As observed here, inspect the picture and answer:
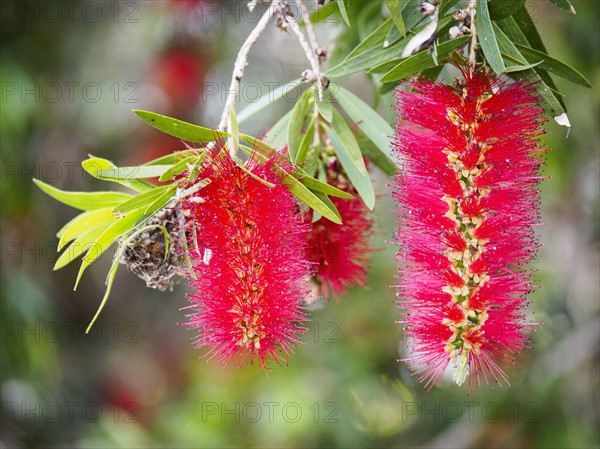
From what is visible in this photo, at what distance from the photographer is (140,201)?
119 centimetres

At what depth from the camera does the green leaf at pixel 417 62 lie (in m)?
1.14

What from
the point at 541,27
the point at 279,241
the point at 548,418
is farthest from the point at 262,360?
the point at 541,27

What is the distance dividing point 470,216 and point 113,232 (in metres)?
0.57

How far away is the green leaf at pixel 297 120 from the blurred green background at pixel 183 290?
1167 millimetres

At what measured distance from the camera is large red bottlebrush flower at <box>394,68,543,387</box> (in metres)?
1.11


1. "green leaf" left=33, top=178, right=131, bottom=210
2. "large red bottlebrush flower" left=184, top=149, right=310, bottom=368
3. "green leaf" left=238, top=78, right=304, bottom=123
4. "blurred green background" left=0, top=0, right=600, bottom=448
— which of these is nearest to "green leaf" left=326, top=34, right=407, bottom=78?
"green leaf" left=238, top=78, right=304, bottom=123

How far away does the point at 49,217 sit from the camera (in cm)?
360

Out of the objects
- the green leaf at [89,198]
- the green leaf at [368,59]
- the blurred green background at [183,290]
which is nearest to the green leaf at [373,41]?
the green leaf at [368,59]

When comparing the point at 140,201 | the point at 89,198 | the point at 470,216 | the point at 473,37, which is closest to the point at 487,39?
the point at 473,37

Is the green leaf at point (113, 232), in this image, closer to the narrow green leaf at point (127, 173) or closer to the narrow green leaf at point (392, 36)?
the narrow green leaf at point (127, 173)

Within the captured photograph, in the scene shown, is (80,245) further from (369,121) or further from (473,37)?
(473,37)

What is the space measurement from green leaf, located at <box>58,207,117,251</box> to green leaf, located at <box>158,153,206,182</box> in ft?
0.65

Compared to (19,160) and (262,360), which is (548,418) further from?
(19,160)

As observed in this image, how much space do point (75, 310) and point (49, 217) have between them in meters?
0.79
